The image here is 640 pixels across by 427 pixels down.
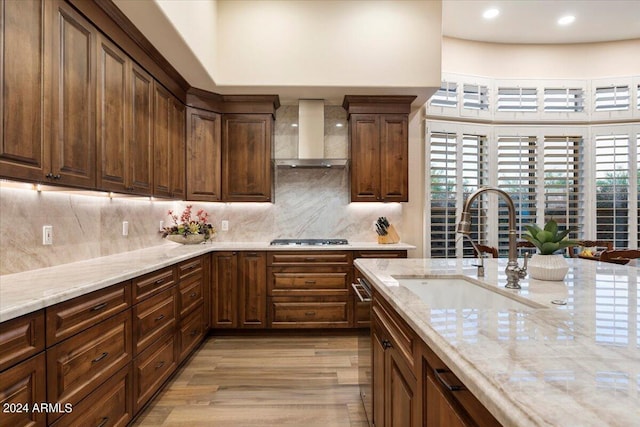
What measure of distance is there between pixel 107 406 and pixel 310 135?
3.09 metres

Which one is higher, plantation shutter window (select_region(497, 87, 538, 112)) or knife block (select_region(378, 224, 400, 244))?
plantation shutter window (select_region(497, 87, 538, 112))

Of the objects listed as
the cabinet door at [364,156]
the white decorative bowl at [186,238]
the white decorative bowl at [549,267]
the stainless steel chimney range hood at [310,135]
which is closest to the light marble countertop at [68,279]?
the white decorative bowl at [186,238]

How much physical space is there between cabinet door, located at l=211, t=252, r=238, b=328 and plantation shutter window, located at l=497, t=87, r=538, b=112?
4.04m

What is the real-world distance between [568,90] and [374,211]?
3.21 m

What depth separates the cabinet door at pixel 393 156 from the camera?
390 cm

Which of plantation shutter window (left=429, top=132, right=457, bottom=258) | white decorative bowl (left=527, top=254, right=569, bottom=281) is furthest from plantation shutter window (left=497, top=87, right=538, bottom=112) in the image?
white decorative bowl (left=527, top=254, right=569, bottom=281)

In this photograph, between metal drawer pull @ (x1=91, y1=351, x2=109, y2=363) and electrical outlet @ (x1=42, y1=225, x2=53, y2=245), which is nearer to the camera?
metal drawer pull @ (x1=91, y1=351, x2=109, y2=363)

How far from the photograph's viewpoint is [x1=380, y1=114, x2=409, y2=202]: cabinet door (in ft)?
12.8

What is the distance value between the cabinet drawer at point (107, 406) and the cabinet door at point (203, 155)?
2104 mm

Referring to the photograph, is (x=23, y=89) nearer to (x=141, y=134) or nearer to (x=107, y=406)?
(x=141, y=134)

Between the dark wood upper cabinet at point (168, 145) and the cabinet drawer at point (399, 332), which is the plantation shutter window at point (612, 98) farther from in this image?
the dark wood upper cabinet at point (168, 145)

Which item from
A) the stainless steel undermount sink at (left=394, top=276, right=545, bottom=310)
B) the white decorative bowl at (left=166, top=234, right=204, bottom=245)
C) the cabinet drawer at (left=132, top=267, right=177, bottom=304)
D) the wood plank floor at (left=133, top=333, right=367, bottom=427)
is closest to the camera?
the stainless steel undermount sink at (left=394, top=276, right=545, bottom=310)

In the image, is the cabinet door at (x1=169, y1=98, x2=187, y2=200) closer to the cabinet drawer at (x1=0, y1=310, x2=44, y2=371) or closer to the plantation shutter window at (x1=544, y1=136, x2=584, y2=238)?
the cabinet drawer at (x1=0, y1=310, x2=44, y2=371)

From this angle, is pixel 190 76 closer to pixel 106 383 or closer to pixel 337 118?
pixel 337 118
